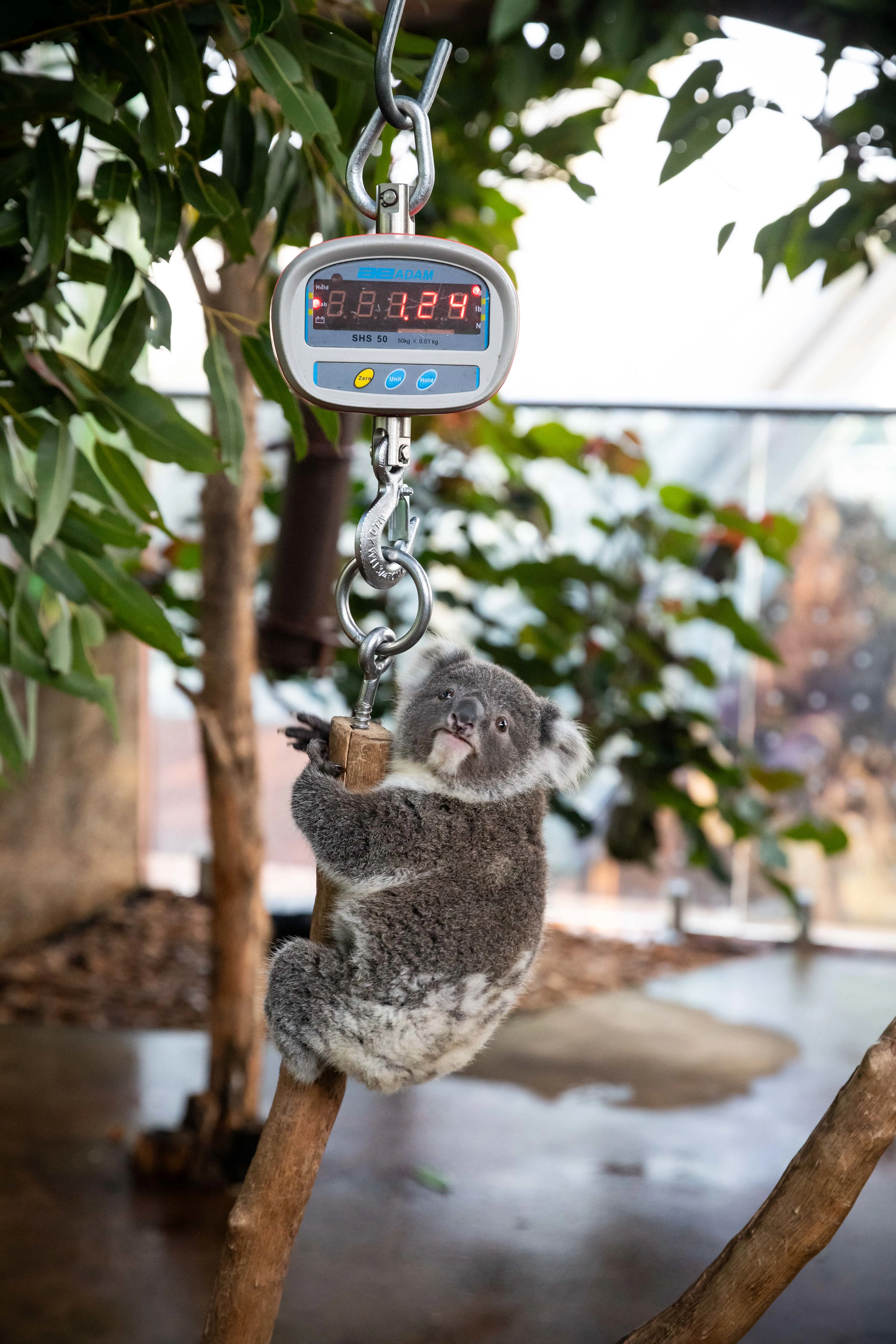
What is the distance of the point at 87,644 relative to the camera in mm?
1660

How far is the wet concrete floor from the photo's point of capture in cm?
188

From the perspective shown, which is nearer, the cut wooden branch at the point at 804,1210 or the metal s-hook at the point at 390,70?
the metal s-hook at the point at 390,70

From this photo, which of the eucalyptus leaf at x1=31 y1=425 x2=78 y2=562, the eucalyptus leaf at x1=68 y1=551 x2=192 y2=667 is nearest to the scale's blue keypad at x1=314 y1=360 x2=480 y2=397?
the eucalyptus leaf at x1=31 y1=425 x2=78 y2=562

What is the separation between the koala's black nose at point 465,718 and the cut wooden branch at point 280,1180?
57 millimetres

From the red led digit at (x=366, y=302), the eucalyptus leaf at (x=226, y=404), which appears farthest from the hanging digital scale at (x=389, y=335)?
the eucalyptus leaf at (x=226, y=404)

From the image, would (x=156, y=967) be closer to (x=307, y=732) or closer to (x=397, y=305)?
(x=307, y=732)

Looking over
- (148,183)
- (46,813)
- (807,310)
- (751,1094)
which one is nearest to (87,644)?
(148,183)

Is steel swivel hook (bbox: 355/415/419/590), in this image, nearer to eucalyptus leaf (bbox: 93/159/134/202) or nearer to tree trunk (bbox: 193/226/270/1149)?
eucalyptus leaf (bbox: 93/159/134/202)

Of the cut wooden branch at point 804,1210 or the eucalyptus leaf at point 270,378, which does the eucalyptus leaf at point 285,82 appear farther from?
the cut wooden branch at point 804,1210

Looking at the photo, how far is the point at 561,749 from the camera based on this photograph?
3.57ft

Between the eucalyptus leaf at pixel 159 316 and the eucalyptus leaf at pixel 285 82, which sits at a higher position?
the eucalyptus leaf at pixel 285 82

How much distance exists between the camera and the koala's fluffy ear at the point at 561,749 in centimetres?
108

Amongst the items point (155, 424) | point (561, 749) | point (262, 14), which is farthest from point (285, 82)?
point (561, 749)

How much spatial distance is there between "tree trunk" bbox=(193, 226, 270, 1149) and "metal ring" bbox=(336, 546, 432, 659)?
1.49 metres
